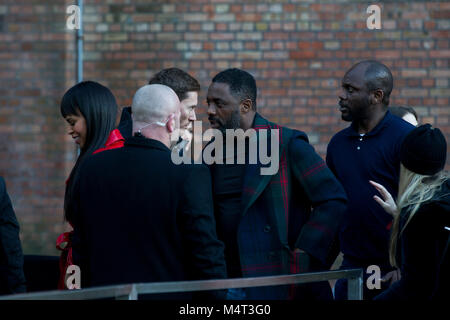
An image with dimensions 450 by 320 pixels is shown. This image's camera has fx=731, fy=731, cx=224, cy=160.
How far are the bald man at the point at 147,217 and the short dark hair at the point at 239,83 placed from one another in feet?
2.64

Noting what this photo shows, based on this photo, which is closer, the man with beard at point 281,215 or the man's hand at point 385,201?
the man with beard at point 281,215

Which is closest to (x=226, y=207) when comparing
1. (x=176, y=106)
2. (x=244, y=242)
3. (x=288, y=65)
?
(x=244, y=242)

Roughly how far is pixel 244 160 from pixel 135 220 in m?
0.85

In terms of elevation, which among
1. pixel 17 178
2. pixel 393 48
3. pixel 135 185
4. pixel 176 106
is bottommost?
pixel 17 178

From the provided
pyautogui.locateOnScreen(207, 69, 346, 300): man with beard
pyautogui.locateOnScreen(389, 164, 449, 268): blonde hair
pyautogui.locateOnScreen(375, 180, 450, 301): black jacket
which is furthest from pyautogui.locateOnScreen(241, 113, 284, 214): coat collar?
pyautogui.locateOnScreen(375, 180, 450, 301): black jacket

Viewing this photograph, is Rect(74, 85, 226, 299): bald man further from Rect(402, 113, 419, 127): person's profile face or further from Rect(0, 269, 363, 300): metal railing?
Rect(402, 113, 419, 127): person's profile face

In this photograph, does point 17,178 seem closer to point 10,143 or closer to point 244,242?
point 10,143

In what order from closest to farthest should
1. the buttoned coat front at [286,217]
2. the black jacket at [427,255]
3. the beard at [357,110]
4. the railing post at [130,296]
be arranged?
1. the railing post at [130,296]
2. the black jacket at [427,255]
3. the buttoned coat front at [286,217]
4. the beard at [357,110]

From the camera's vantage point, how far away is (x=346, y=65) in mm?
6258

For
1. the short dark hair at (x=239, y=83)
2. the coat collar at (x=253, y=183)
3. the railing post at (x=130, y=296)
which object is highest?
the short dark hair at (x=239, y=83)

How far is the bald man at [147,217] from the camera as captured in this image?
2818mm

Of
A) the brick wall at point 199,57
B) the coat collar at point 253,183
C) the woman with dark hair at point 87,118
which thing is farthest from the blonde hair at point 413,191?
the brick wall at point 199,57

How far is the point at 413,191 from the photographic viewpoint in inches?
118

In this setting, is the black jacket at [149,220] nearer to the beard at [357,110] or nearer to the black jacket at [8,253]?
the black jacket at [8,253]
